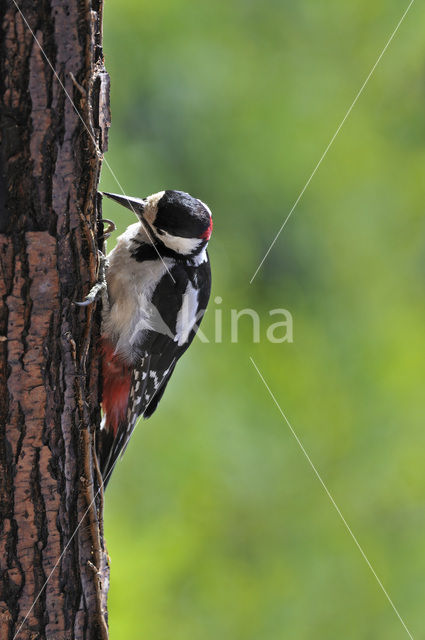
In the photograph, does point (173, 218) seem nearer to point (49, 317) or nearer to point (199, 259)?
point (199, 259)

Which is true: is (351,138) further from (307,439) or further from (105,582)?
(105,582)

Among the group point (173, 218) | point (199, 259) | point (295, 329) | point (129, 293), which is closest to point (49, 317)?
point (129, 293)

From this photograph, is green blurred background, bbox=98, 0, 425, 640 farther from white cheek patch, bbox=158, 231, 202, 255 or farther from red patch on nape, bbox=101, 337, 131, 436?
red patch on nape, bbox=101, 337, 131, 436

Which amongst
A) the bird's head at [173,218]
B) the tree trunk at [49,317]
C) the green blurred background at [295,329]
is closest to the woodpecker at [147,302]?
the bird's head at [173,218]

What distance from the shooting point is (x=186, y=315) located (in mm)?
2223

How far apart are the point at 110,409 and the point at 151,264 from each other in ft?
1.48

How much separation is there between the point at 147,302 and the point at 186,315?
0.56 feet

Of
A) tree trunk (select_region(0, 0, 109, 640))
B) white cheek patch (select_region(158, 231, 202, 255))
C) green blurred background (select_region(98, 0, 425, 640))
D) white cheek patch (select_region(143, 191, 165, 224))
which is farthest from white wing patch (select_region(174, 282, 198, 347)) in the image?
green blurred background (select_region(98, 0, 425, 640))

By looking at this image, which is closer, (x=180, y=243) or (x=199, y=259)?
(x=180, y=243)

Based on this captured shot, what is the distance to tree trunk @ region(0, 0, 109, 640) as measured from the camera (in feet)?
4.32

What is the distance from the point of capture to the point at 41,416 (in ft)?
4.67

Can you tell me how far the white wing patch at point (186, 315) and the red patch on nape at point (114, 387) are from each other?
247 millimetres

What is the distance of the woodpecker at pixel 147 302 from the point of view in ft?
6.54

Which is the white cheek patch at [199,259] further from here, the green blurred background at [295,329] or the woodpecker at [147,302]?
the green blurred background at [295,329]
